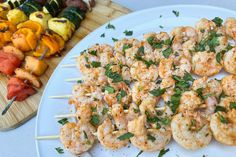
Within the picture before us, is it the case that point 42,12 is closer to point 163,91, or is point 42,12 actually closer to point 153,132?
point 163,91

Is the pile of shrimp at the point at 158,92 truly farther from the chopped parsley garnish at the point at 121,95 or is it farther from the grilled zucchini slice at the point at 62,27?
the grilled zucchini slice at the point at 62,27

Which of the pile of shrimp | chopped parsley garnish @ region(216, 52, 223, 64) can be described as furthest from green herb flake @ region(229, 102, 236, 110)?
chopped parsley garnish @ region(216, 52, 223, 64)

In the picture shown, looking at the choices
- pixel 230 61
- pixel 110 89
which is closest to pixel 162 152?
pixel 110 89

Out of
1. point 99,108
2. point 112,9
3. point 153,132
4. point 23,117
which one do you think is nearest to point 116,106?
point 99,108

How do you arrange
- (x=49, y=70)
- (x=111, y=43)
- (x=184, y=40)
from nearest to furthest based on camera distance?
1. (x=184, y=40)
2. (x=111, y=43)
3. (x=49, y=70)

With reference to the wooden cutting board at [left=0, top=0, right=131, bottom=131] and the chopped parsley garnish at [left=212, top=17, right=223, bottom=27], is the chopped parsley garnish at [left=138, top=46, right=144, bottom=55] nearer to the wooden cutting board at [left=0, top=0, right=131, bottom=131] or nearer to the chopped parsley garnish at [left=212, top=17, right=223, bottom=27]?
the chopped parsley garnish at [left=212, top=17, right=223, bottom=27]

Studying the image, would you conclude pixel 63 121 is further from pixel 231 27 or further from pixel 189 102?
pixel 231 27
